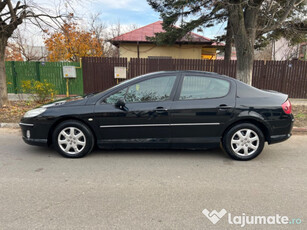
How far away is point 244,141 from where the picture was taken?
375 cm

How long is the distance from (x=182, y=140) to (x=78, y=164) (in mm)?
1857

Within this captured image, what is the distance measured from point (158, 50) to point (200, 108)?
39.7 feet

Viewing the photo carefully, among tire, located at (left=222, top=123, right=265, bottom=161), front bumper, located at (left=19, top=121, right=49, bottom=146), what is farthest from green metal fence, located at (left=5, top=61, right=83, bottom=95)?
tire, located at (left=222, top=123, right=265, bottom=161)

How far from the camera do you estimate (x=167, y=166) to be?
359 cm

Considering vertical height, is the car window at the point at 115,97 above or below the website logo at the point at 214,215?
above

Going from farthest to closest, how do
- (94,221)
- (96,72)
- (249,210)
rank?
1. (96,72)
2. (249,210)
3. (94,221)

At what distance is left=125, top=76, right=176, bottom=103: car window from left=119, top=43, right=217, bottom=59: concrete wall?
1172 centimetres

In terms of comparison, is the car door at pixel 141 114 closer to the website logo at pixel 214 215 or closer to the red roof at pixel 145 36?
the website logo at pixel 214 215

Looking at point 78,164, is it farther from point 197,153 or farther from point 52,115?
point 197,153

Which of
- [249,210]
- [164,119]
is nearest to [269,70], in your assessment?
[164,119]

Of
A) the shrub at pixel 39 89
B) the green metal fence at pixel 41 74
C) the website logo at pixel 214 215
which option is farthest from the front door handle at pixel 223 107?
the green metal fence at pixel 41 74

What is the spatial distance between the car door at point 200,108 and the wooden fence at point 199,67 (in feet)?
22.9

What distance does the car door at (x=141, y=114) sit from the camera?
3.68 meters

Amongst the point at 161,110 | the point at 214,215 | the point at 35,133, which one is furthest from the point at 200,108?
the point at 35,133
